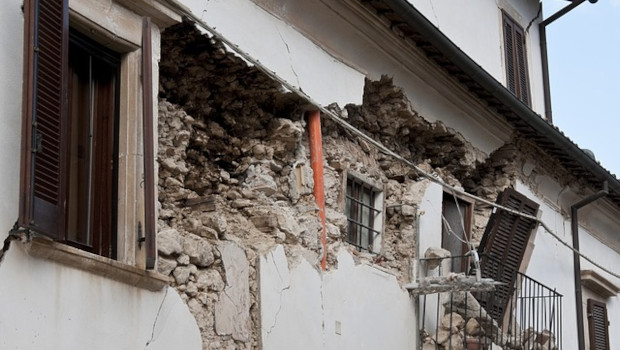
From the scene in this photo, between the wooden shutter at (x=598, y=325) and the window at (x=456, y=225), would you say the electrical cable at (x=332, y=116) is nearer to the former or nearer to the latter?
the window at (x=456, y=225)

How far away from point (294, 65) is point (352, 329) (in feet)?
6.53

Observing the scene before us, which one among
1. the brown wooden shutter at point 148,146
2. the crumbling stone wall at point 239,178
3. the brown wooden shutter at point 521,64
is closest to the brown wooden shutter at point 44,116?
the brown wooden shutter at point 148,146

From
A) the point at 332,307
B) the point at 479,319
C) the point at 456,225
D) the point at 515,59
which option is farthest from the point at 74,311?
the point at 515,59

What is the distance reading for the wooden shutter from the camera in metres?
14.2

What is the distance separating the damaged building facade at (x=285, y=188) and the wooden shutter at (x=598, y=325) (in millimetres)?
640

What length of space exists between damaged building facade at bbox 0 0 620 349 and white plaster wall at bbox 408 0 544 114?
50mm

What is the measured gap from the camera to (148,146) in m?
7.16

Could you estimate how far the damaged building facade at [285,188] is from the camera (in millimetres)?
6605

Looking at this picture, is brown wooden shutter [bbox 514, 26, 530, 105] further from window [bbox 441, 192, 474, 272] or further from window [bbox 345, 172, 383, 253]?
window [bbox 345, 172, 383, 253]

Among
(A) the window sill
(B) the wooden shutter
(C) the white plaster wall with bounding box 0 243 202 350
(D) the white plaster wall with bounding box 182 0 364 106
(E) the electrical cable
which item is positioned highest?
(D) the white plaster wall with bounding box 182 0 364 106

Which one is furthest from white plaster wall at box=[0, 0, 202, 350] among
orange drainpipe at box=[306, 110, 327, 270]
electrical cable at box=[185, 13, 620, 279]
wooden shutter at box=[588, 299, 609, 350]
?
wooden shutter at box=[588, 299, 609, 350]

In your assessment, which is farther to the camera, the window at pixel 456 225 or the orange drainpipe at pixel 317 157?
the window at pixel 456 225

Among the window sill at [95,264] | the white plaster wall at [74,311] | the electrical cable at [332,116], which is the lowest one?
the white plaster wall at [74,311]

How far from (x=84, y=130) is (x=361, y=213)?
343 cm
